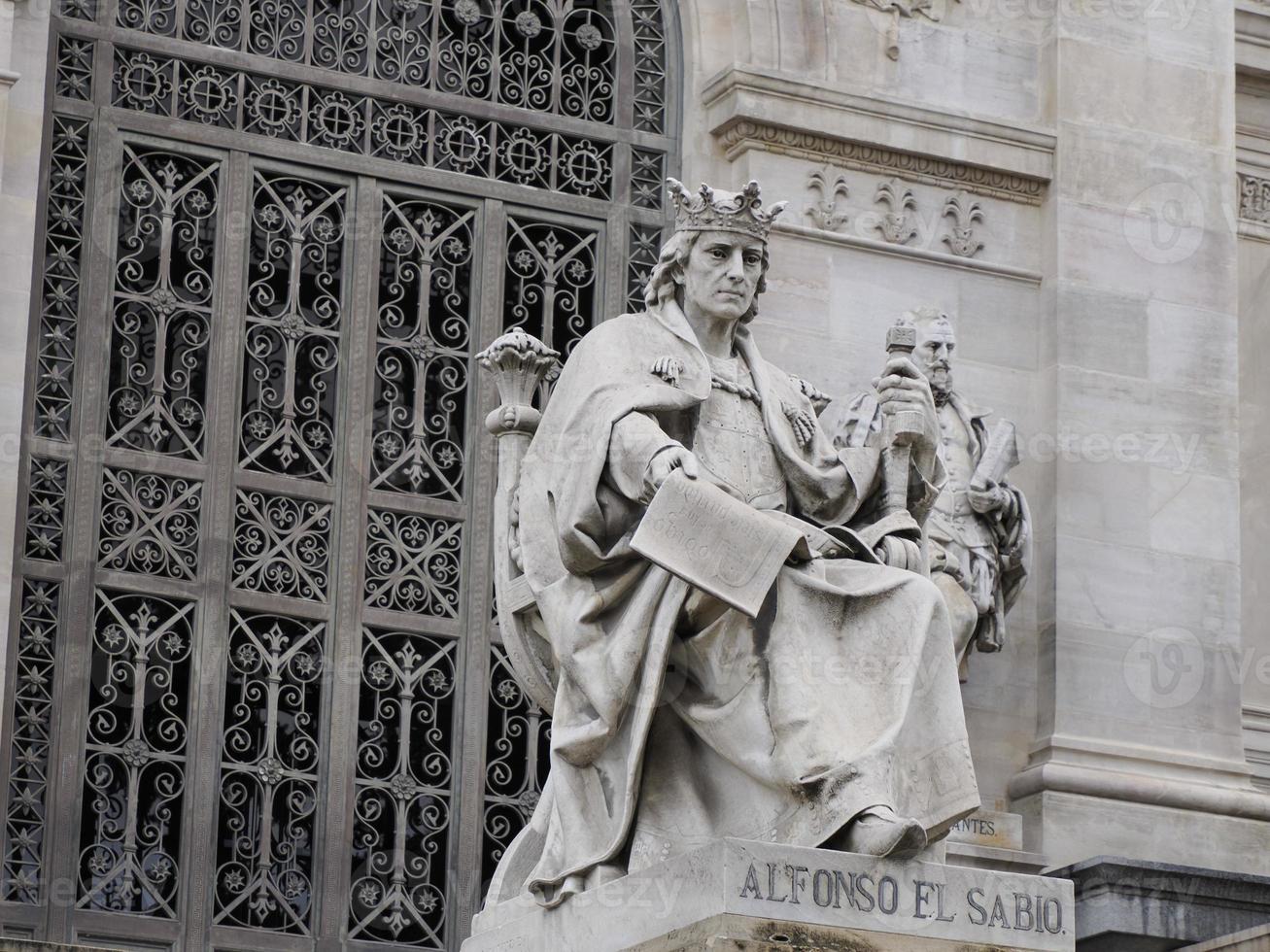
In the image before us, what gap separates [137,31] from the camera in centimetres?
1280

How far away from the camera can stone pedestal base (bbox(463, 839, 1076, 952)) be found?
27.7 feet

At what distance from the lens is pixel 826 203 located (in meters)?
13.6

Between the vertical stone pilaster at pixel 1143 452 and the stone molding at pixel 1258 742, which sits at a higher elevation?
the vertical stone pilaster at pixel 1143 452

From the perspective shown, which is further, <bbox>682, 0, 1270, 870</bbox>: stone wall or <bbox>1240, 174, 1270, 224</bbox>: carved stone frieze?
<bbox>1240, 174, 1270, 224</bbox>: carved stone frieze

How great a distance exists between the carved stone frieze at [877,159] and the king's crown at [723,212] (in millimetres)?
3789

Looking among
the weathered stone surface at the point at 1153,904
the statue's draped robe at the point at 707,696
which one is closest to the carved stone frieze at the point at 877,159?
the weathered stone surface at the point at 1153,904

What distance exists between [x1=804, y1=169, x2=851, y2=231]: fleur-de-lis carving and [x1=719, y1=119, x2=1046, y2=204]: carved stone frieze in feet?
0.33

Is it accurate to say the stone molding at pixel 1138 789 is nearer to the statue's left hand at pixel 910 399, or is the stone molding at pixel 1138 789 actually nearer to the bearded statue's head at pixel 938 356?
the bearded statue's head at pixel 938 356

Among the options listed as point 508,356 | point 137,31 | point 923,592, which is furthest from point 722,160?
point 923,592

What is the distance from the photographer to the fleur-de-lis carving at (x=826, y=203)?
13570 mm

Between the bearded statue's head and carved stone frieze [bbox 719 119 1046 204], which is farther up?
carved stone frieze [bbox 719 119 1046 204]

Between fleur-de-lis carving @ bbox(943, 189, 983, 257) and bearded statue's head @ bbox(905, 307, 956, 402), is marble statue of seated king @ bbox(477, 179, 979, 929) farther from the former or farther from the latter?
fleur-de-lis carving @ bbox(943, 189, 983, 257)

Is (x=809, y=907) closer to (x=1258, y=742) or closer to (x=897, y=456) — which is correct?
(x=897, y=456)

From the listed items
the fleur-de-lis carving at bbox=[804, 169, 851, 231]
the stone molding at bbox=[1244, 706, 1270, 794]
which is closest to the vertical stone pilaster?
the stone molding at bbox=[1244, 706, 1270, 794]
